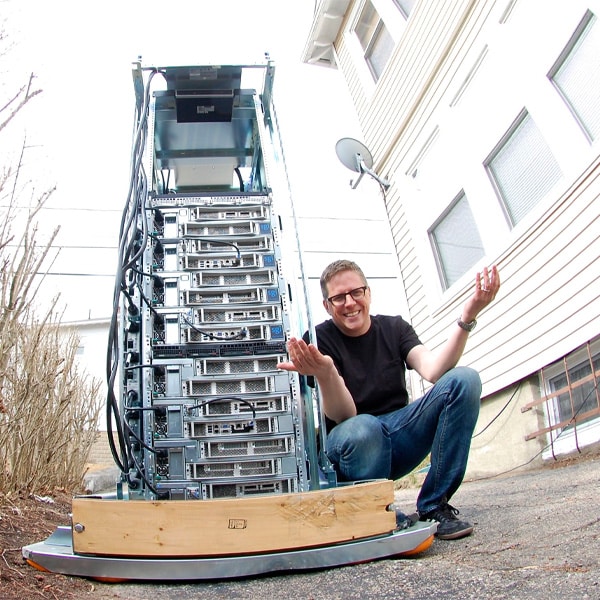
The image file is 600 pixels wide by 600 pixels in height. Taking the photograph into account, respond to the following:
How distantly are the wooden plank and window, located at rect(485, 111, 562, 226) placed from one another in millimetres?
3492

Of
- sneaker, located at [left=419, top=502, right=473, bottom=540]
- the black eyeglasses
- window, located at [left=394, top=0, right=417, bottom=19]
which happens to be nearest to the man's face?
the black eyeglasses

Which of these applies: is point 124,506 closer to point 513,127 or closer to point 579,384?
point 579,384

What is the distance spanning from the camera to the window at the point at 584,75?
152 inches

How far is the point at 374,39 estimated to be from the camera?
284 inches

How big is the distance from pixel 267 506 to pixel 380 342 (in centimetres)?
92

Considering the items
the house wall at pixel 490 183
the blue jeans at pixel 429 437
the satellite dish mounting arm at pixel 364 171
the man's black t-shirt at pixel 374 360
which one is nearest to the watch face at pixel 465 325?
the blue jeans at pixel 429 437

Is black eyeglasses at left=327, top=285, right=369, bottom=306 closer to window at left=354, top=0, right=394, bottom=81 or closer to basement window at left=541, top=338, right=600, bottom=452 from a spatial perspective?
basement window at left=541, top=338, right=600, bottom=452

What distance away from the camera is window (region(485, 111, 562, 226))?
442cm

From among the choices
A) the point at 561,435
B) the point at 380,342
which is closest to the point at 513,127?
the point at 561,435

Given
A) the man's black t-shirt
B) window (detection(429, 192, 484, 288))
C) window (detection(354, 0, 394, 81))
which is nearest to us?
the man's black t-shirt

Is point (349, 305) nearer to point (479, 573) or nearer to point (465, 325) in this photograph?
point (465, 325)

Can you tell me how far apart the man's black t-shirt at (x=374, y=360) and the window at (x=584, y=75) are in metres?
2.43

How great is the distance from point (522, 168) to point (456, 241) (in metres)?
1.15

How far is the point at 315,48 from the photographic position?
844 centimetres
